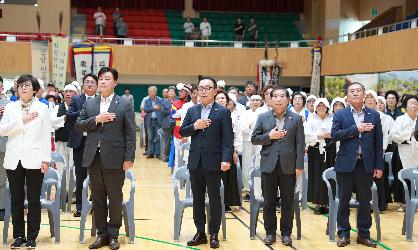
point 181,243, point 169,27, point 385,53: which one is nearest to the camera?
point 181,243

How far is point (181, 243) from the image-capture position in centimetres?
664

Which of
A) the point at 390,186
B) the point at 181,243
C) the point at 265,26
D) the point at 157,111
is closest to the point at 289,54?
the point at 265,26

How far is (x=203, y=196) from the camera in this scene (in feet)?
21.5

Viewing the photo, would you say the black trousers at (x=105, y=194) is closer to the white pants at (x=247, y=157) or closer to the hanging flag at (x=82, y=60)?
the white pants at (x=247, y=157)

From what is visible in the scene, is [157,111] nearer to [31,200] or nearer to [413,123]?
[413,123]

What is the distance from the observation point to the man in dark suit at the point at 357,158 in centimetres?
650

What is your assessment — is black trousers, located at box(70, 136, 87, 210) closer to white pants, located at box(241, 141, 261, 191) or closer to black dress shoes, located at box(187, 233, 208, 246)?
black dress shoes, located at box(187, 233, 208, 246)

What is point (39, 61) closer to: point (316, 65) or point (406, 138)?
point (316, 65)

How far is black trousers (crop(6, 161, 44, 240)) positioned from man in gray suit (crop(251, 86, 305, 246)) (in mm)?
2227

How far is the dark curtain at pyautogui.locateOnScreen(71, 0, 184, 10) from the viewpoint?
2619 cm

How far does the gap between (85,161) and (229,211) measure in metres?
2.92

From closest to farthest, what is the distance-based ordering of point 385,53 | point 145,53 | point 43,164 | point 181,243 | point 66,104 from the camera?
1. point 43,164
2. point 181,243
3. point 66,104
4. point 385,53
5. point 145,53

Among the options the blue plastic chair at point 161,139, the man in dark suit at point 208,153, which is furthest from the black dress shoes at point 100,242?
the blue plastic chair at point 161,139

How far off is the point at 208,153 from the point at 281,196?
89 cm
